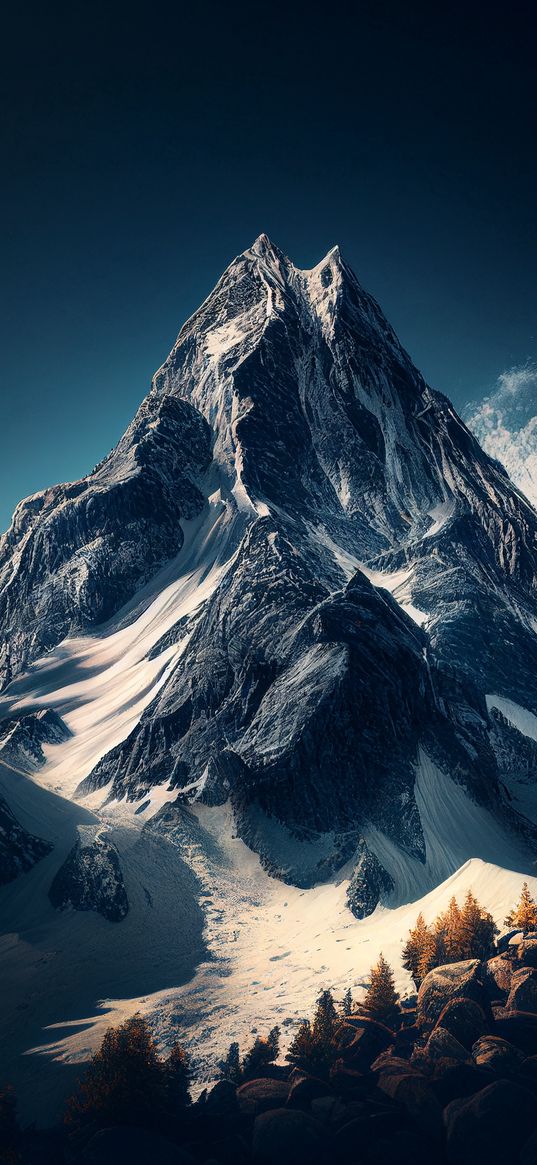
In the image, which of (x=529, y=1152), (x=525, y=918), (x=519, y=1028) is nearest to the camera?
(x=529, y=1152)

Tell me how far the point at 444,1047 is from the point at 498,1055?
3.10m

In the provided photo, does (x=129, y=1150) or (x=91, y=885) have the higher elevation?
(x=91, y=885)

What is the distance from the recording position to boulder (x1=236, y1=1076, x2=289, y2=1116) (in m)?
35.8

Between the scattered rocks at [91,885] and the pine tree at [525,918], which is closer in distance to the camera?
the pine tree at [525,918]

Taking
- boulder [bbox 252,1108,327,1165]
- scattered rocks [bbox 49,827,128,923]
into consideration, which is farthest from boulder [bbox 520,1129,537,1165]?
scattered rocks [bbox 49,827,128,923]

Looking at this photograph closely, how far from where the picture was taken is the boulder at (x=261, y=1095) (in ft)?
117

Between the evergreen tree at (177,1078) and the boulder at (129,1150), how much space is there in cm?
367

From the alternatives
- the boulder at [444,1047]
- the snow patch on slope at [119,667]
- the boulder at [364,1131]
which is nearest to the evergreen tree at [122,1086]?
the boulder at [364,1131]

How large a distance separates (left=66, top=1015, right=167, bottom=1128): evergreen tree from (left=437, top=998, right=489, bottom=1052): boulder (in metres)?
17.9

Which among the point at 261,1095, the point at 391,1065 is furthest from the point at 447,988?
the point at 261,1095

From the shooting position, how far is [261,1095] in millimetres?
36531

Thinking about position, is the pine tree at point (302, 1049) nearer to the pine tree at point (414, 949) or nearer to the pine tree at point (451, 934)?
the pine tree at point (414, 949)

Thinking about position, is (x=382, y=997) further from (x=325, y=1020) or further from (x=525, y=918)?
(x=525, y=918)

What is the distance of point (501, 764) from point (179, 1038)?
7243 cm
